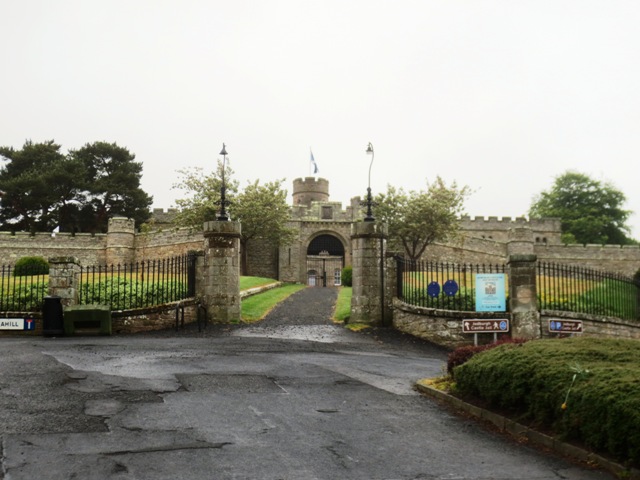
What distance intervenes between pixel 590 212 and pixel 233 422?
68127mm

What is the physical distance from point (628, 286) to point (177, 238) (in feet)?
111

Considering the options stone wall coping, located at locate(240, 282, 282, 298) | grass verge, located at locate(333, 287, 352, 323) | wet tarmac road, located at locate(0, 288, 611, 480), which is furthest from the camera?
stone wall coping, located at locate(240, 282, 282, 298)

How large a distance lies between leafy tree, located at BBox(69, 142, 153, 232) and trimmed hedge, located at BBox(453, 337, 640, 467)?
2030 inches

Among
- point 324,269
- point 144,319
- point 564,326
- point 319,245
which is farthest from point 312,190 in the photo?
point 564,326

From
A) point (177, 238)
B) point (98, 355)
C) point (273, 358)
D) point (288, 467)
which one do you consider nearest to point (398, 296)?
point (273, 358)

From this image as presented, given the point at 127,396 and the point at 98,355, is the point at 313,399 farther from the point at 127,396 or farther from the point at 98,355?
the point at 98,355

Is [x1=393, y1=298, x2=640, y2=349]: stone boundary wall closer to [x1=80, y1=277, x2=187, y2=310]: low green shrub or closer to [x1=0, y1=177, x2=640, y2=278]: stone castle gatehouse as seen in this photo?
[x1=80, y1=277, x2=187, y2=310]: low green shrub

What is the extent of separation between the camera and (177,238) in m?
46.0

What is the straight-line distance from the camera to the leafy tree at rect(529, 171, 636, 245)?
66.6m

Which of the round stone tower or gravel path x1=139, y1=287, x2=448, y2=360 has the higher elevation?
the round stone tower

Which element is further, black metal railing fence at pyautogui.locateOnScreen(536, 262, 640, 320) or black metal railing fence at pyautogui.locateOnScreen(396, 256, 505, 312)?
black metal railing fence at pyautogui.locateOnScreen(536, 262, 640, 320)

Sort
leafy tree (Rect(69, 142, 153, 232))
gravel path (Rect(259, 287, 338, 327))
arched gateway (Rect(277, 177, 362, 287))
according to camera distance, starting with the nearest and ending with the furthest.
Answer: gravel path (Rect(259, 287, 338, 327))
arched gateway (Rect(277, 177, 362, 287))
leafy tree (Rect(69, 142, 153, 232))

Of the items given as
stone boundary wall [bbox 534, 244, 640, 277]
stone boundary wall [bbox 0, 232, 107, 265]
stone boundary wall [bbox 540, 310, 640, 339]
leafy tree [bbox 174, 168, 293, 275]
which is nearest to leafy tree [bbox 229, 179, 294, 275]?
leafy tree [bbox 174, 168, 293, 275]

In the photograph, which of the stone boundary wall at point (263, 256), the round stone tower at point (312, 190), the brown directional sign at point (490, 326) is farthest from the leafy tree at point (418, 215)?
the brown directional sign at point (490, 326)
